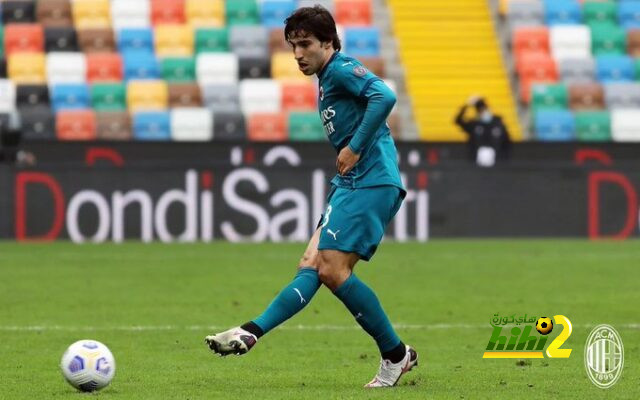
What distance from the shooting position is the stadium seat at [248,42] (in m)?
22.2

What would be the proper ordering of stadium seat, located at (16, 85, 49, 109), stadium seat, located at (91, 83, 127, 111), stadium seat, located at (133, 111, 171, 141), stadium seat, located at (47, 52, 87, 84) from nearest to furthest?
stadium seat, located at (133, 111, 171, 141) < stadium seat, located at (16, 85, 49, 109) < stadium seat, located at (91, 83, 127, 111) < stadium seat, located at (47, 52, 87, 84)

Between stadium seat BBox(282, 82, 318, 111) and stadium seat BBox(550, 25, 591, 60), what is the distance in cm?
418

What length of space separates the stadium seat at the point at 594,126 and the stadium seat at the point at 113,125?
21.1 feet

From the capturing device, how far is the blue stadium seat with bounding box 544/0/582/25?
925 inches

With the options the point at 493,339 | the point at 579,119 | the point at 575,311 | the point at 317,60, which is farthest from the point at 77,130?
the point at 317,60

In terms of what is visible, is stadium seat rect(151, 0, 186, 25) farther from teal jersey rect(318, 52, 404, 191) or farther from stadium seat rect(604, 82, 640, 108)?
teal jersey rect(318, 52, 404, 191)

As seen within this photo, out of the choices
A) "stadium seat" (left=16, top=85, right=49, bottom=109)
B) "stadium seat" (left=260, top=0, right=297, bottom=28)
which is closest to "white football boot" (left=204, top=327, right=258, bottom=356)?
"stadium seat" (left=16, top=85, right=49, bottom=109)

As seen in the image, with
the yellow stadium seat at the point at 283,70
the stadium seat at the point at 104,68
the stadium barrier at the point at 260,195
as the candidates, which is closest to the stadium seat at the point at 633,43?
the stadium barrier at the point at 260,195

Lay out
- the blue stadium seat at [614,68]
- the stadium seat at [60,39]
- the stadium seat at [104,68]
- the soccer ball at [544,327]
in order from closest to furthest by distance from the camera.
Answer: the soccer ball at [544,327], the stadium seat at [104,68], the stadium seat at [60,39], the blue stadium seat at [614,68]

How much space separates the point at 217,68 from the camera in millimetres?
21672

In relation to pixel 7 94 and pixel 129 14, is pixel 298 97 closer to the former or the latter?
pixel 129 14

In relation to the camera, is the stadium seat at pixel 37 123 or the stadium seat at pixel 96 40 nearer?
the stadium seat at pixel 37 123

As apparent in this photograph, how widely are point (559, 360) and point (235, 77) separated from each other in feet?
47.9

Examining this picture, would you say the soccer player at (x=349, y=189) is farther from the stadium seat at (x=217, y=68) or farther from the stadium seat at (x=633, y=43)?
the stadium seat at (x=633, y=43)
